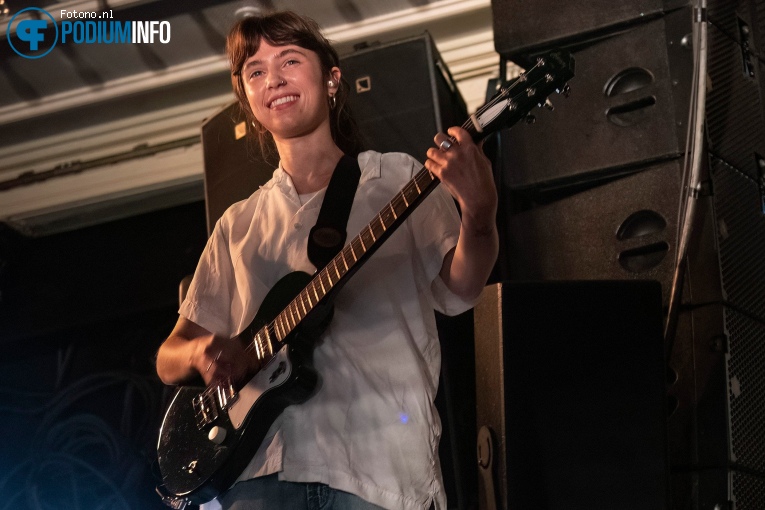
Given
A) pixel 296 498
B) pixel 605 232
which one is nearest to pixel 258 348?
pixel 296 498

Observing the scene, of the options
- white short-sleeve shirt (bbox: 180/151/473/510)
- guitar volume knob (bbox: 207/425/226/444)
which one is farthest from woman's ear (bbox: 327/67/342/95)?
guitar volume knob (bbox: 207/425/226/444)

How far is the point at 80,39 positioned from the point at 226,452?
181cm

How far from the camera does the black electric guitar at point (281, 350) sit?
4.82ft

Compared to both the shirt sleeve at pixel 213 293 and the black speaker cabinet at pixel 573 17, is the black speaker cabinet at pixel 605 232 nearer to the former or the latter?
the black speaker cabinet at pixel 573 17

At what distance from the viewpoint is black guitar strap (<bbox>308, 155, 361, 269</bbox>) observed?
1589 millimetres

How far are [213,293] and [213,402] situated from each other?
20cm

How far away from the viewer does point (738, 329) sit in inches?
72.9

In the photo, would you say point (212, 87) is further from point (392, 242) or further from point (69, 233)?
point (392, 242)

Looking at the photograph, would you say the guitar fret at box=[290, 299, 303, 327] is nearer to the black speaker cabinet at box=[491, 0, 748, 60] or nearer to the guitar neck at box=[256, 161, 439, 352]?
the guitar neck at box=[256, 161, 439, 352]

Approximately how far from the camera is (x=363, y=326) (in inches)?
59.8

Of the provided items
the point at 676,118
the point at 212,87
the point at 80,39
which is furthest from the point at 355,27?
the point at 676,118

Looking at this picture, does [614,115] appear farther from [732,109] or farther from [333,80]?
[333,80]

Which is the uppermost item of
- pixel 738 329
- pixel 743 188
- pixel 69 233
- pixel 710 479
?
pixel 69 233

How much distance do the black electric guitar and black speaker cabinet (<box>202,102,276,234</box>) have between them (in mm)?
638
